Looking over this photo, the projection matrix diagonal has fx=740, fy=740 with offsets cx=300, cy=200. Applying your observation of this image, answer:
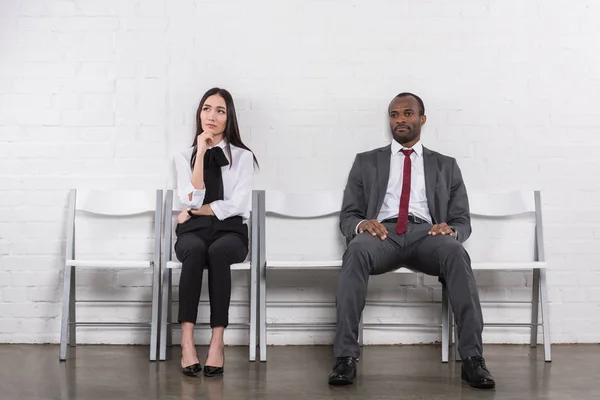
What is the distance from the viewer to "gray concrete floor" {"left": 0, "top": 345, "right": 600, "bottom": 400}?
9.28 ft

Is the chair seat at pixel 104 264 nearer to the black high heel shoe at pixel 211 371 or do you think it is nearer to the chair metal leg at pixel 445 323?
the black high heel shoe at pixel 211 371

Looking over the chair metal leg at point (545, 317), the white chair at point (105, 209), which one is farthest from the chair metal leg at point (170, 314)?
the chair metal leg at point (545, 317)

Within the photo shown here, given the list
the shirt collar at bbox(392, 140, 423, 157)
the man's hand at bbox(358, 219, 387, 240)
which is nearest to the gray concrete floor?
the man's hand at bbox(358, 219, 387, 240)

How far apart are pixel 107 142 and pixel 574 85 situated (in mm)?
2560

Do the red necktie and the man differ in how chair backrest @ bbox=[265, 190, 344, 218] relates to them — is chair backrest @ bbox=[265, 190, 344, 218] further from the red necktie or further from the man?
the red necktie

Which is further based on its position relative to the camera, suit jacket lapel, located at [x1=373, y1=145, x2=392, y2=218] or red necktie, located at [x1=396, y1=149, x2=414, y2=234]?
suit jacket lapel, located at [x1=373, y1=145, x2=392, y2=218]

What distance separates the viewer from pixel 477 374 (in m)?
2.97

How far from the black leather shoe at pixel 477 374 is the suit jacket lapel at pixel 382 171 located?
92cm

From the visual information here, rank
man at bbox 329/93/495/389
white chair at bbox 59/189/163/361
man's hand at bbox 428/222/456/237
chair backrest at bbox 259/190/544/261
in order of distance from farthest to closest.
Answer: chair backrest at bbox 259/190/544/261, white chair at bbox 59/189/163/361, man's hand at bbox 428/222/456/237, man at bbox 329/93/495/389

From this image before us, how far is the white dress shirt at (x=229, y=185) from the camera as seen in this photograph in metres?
3.58

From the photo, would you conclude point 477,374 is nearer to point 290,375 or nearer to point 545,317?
point 290,375

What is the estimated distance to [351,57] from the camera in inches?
158

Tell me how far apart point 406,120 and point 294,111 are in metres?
0.62

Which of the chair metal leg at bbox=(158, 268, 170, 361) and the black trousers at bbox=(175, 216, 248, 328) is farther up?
the black trousers at bbox=(175, 216, 248, 328)
